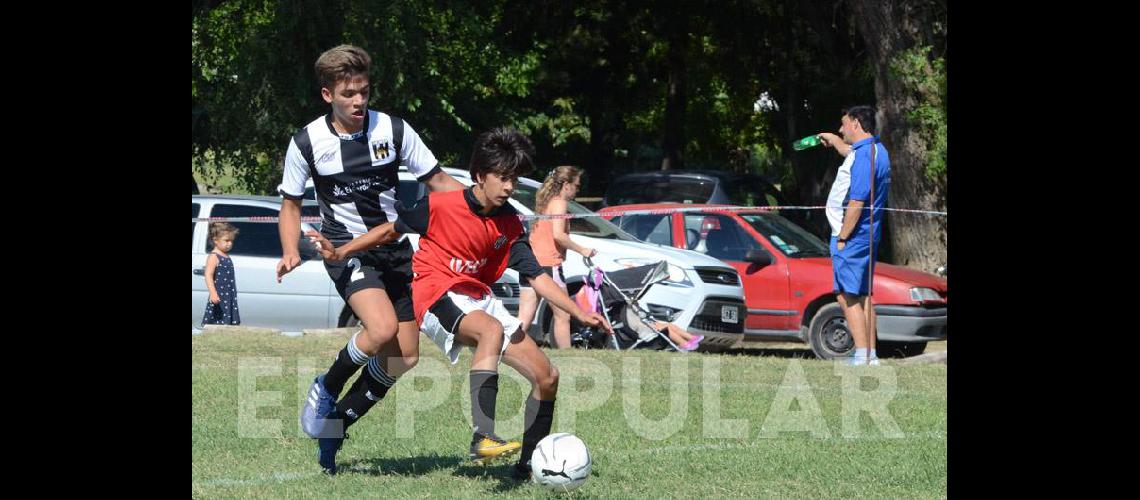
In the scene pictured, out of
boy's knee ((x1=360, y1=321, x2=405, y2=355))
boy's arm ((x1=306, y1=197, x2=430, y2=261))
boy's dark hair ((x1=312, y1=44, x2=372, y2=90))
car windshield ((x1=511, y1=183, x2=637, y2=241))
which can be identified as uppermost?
boy's dark hair ((x1=312, y1=44, x2=372, y2=90))

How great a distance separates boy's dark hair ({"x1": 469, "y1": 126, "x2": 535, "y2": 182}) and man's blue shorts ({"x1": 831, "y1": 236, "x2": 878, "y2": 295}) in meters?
5.89

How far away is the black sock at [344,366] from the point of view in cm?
687

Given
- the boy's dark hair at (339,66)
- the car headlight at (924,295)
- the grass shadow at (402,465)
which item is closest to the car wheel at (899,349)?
the car headlight at (924,295)

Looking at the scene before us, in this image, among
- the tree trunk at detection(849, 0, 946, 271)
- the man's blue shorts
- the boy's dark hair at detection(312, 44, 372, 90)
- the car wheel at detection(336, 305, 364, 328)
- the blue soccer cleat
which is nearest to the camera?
the boy's dark hair at detection(312, 44, 372, 90)

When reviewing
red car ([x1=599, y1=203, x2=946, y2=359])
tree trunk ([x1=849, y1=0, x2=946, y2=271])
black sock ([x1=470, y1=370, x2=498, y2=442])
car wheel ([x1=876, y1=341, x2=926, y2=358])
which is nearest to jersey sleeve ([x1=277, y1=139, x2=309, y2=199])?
black sock ([x1=470, y1=370, x2=498, y2=442])

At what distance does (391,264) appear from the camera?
7035 mm

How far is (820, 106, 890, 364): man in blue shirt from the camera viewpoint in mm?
11961

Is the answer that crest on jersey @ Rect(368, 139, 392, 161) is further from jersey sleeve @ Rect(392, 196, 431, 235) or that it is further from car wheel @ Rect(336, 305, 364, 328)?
car wheel @ Rect(336, 305, 364, 328)

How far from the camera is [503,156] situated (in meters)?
6.60

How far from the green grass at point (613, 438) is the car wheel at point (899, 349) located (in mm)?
3450

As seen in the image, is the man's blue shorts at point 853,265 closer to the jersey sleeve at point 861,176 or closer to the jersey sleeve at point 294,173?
the jersey sleeve at point 861,176

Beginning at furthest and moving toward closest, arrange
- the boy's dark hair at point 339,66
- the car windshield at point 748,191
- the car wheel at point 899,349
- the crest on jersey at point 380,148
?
the car windshield at point 748,191, the car wheel at point 899,349, the crest on jersey at point 380,148, the boy's dark hair at point 339,66

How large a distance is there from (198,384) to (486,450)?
4.05 meters
